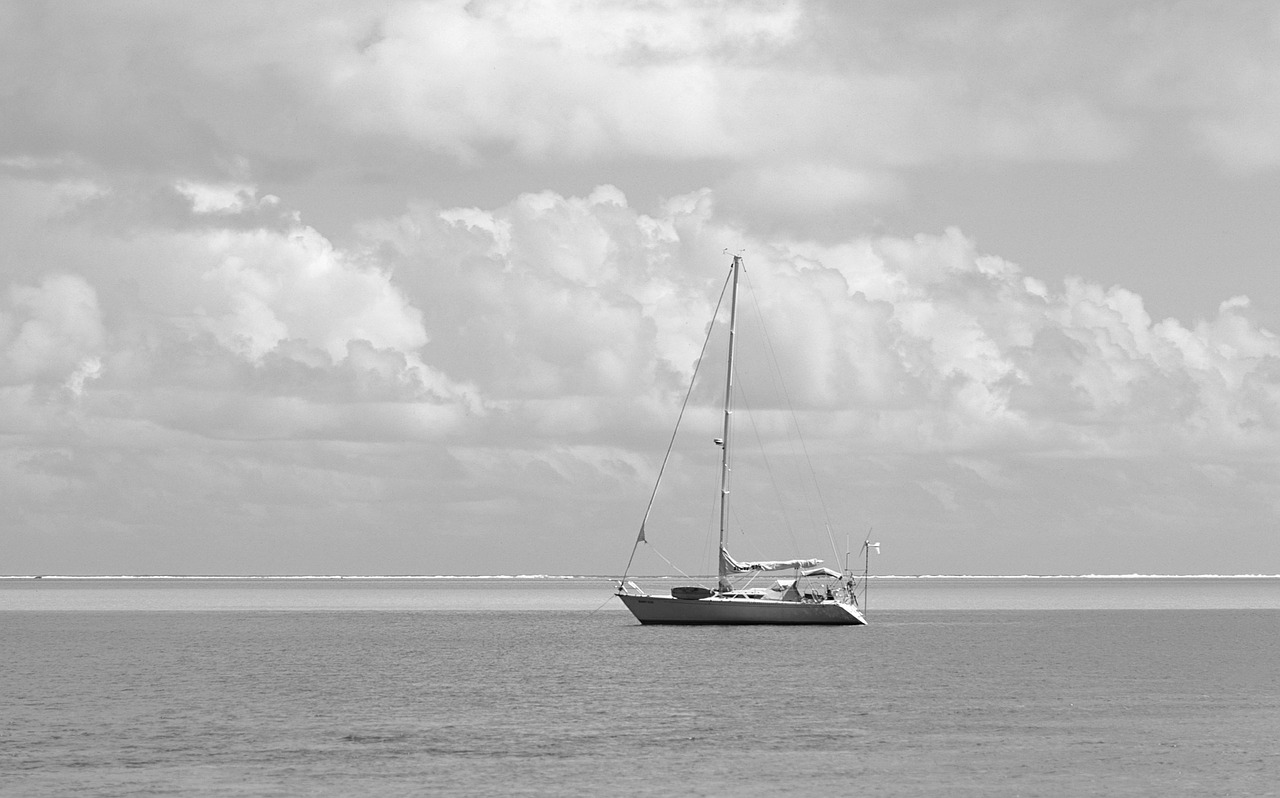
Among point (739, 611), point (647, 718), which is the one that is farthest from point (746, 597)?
point (647, 718)

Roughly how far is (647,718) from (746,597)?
61660 mm

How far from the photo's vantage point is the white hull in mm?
135875

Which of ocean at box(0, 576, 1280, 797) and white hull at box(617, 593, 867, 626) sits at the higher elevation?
white hull at box(617, 593, 867, 626)

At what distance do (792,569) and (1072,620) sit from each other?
68706 millimetres

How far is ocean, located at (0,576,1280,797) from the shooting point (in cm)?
5656

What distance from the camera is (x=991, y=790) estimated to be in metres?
54.2

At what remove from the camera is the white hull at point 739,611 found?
446 ft

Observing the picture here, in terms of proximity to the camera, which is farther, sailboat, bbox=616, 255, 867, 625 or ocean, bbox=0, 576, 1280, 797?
sailboat, bbox=616, 255, 867, 625

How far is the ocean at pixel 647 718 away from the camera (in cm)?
5656

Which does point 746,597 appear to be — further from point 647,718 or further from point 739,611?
point 647,718

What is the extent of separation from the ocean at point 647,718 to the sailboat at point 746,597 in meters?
2.36

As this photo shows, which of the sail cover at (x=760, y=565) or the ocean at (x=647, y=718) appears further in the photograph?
the sail cover at (x=760, y=565)

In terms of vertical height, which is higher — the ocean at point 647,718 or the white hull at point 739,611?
the white hull at point 739,611

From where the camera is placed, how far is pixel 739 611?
136m
